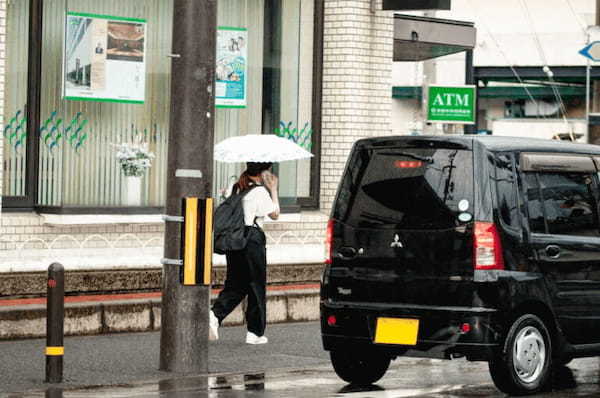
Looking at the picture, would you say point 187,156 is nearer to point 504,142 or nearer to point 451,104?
point 504,142

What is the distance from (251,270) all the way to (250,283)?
0.12 metres

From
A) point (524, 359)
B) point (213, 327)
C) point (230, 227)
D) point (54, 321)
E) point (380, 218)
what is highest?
point (380, 218)

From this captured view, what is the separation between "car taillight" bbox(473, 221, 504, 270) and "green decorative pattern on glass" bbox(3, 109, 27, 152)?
694 cm

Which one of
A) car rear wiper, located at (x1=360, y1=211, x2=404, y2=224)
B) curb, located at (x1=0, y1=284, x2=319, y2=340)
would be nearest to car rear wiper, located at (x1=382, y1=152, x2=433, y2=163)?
car rear wiper, located at (x1=360, y1=211, x2=404, y2=224)

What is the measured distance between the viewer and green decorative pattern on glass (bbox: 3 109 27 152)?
53.1ft

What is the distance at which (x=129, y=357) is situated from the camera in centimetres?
1311

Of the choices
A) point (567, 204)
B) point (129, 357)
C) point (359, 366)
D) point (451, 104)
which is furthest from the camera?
point (451, 104)

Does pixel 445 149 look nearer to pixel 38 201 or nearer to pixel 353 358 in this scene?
pixel 353 358

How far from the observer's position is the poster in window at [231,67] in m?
18.5

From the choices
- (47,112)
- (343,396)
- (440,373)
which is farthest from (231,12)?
(343,396)

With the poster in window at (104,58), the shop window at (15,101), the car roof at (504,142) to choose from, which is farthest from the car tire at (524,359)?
the poster in window at (104,58)

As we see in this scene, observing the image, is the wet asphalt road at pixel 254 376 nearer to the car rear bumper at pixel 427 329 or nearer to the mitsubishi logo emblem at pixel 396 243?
the car rear bumper at pixel 427 329

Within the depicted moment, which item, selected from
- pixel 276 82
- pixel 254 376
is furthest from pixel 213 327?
pixel 276 82

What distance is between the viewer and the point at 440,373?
1266cm
